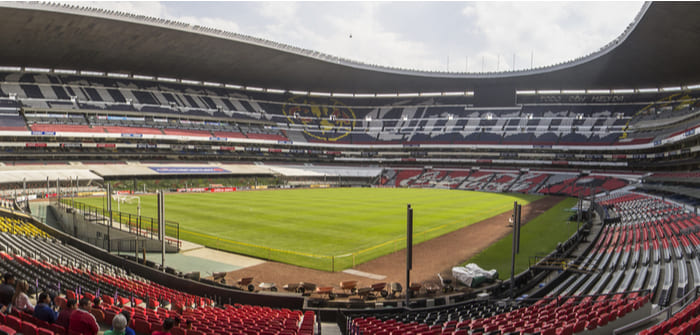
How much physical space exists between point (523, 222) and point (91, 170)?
60736 millimetres

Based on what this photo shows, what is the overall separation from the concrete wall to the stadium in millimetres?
151

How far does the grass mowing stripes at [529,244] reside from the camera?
21359mm

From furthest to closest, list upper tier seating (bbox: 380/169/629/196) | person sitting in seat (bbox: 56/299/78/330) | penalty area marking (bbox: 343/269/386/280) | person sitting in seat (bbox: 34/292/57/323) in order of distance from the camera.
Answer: upper tier seating (bbox: 380/169/629/196) → penalty area marking (bbox: 343/269/386/280) → person sitting in seat (bbox: 34/292/57/323) → person sitting in seat (bbox: 56/299/78/330)

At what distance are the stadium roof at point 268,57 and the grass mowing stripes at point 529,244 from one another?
69.9ft

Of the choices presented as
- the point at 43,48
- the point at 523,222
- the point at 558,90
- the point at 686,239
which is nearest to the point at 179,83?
the point at 43,48

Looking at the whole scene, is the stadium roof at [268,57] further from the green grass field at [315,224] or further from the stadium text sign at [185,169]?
the green grass field at [315,224]

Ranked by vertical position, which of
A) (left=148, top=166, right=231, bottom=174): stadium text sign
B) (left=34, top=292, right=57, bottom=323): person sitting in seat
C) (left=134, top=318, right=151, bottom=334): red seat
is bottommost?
(left=134, top=318, right=151, bottom=334): red seat

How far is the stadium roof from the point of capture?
4703cm

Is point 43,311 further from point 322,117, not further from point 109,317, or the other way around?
point 322,117

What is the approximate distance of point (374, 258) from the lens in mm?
22641

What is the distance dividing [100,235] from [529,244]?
2672cm

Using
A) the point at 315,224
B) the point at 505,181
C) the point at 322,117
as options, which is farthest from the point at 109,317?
the point at 322,117

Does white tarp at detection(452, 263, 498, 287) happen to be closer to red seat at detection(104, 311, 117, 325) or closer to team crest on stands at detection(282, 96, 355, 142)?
red seat at detection(104, 311, 117, 325)

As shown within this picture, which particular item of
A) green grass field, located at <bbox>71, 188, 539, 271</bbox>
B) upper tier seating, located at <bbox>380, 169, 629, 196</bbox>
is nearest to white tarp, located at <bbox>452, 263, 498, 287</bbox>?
green grass field, located at <bbox>71, 188, 539, 271</bbox>
